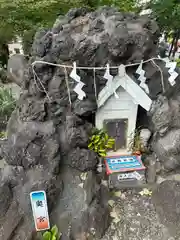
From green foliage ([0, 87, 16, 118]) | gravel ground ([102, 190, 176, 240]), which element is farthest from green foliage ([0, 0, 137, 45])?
gravel ground ([102, 190, 176, 240])

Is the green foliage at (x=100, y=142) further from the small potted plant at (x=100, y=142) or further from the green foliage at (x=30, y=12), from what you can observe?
the green foliage at (x=30, y=12)

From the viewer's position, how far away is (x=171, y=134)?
4344 mm

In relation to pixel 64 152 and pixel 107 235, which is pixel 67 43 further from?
pixel 107 235

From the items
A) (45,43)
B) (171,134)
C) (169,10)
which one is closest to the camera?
(45,43)

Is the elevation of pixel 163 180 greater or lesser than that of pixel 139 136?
lesser

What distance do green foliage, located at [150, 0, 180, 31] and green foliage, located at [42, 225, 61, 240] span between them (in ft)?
22.6

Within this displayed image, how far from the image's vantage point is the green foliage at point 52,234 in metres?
3.34

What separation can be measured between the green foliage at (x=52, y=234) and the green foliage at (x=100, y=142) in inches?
59.7

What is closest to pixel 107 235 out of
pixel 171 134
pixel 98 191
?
pixel 98 191

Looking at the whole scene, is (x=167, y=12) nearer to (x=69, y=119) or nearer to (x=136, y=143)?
(x=136, y=143)

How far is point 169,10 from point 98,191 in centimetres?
622

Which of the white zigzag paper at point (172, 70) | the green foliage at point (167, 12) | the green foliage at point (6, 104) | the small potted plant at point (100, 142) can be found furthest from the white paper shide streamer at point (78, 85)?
the green foliage at point (167, 12)

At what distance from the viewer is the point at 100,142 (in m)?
4.18

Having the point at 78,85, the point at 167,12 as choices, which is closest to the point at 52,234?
the point at 78,85
